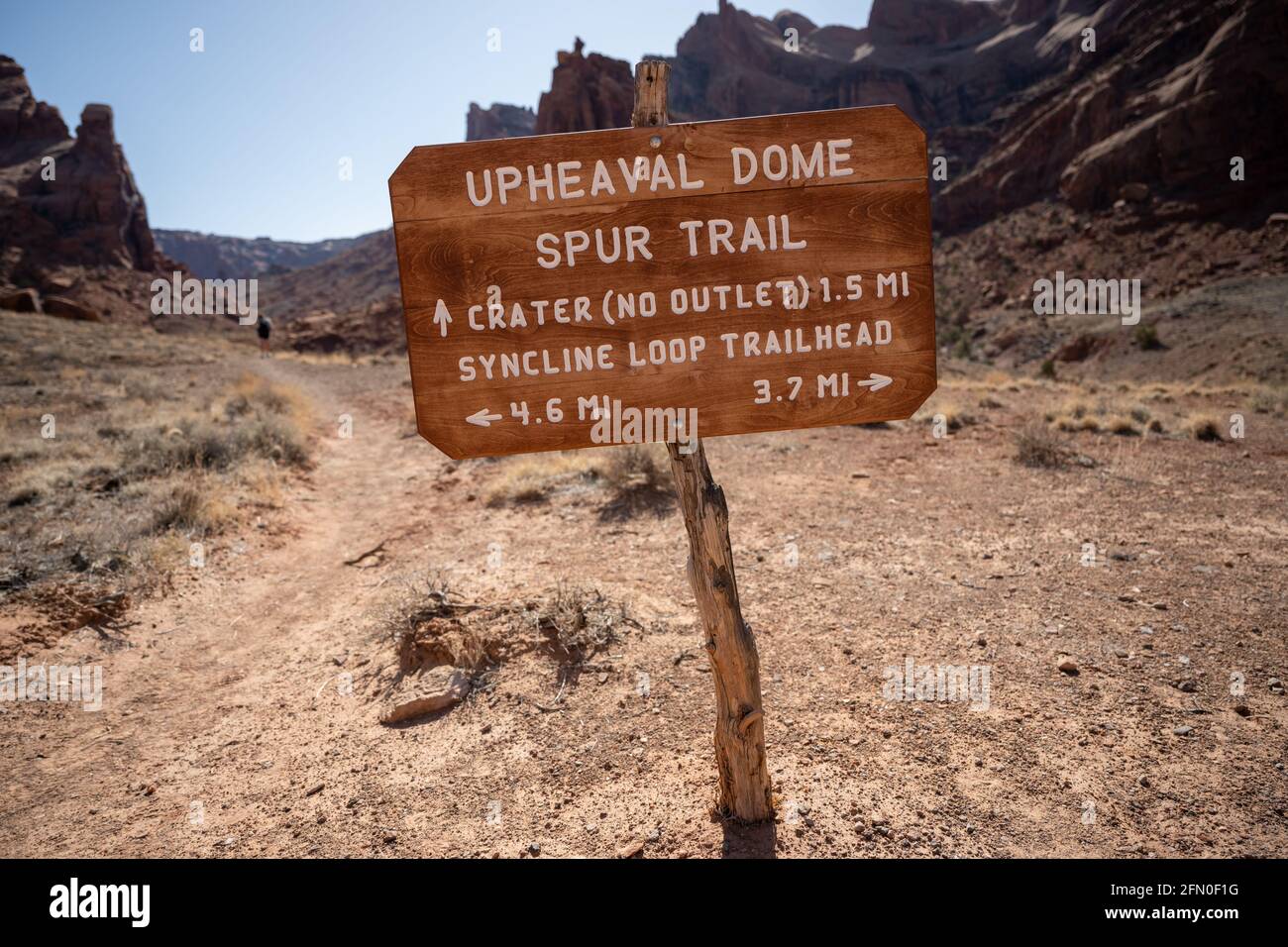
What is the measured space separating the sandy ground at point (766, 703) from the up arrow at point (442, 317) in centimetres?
222

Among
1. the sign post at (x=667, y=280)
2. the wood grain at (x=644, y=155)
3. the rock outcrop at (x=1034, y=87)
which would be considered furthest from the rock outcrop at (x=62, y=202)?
the sign post at (x=667, y=280)

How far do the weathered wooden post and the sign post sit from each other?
14cm

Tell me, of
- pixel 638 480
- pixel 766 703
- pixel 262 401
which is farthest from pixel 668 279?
pixel 262 401

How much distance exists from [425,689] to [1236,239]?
39.7 meters

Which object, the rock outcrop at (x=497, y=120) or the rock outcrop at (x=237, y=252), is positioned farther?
the rock outcrop at (x=237, y=252)

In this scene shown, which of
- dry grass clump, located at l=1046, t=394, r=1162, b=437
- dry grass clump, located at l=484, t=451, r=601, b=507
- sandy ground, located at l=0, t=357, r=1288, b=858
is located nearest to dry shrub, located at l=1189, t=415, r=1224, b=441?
dry grass clump, located at l=1046, t=394, r=1162, b=437

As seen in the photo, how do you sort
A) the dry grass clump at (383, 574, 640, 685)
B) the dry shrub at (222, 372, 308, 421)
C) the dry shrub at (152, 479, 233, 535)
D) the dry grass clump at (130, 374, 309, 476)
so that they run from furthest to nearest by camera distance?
the dry shrub at (222, 372, 308, 421), the dry grass clump at (130, 374, 309, 476), the dry shrub at (152, 479, 233, 535), the dry grass clump at (383, 574, 640, 685)

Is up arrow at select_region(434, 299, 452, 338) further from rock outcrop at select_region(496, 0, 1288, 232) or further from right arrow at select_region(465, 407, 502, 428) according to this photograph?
rock outcrop at select_region(496, 0, 1288, 232)

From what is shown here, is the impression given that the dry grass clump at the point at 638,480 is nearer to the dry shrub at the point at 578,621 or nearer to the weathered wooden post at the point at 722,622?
the dry shrub at the point at 578,621

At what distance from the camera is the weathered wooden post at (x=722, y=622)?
7.38 ft

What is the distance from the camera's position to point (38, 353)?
1731 centimetres

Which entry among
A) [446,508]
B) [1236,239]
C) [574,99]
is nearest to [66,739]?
[446,508]

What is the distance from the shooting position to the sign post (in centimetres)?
204

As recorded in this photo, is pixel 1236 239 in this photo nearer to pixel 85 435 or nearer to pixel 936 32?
pixel 85 435
